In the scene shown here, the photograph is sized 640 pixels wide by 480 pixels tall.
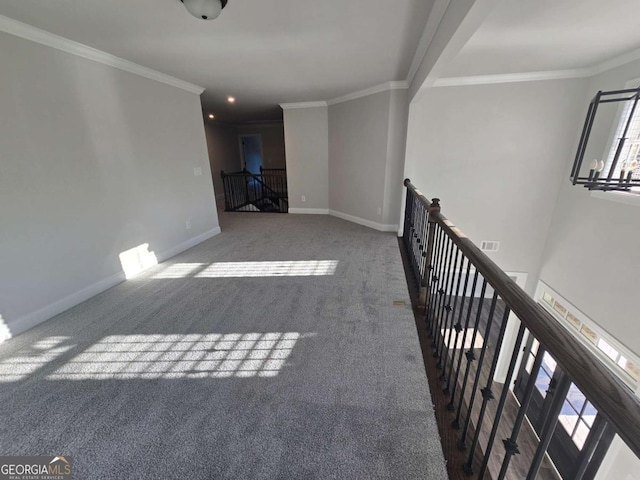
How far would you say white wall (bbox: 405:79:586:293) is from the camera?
3.68 meters

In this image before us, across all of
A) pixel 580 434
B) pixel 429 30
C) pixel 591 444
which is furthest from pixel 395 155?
pixel 580 434

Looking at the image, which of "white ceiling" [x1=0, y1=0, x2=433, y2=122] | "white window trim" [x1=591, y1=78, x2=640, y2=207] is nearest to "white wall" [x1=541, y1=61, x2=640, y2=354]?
"white window trim" [x1=591, y1=78, x2=640, y2=207]

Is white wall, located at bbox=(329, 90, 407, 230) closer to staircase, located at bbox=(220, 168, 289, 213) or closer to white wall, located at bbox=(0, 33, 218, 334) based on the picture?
staircase, located at bbox=(220, 168, 289, 213)

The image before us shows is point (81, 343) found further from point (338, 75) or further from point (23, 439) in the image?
point (338, 75)

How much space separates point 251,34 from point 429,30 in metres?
1.51

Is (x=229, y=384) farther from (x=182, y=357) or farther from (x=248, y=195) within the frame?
(x=248, y=195)

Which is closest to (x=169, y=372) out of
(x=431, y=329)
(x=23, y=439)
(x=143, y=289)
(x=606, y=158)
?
(x=23, y=439)

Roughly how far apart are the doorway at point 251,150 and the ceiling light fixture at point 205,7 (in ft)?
25.8

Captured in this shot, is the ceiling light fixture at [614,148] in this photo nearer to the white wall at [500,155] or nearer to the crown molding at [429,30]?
the white wall at [500,155]

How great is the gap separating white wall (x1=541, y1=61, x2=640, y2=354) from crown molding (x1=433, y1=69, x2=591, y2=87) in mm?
245

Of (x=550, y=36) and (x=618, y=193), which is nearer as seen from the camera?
(x=550, y=36)

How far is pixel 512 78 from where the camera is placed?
363cm

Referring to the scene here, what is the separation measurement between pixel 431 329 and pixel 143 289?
9.15ft

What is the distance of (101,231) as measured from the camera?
270 cm
